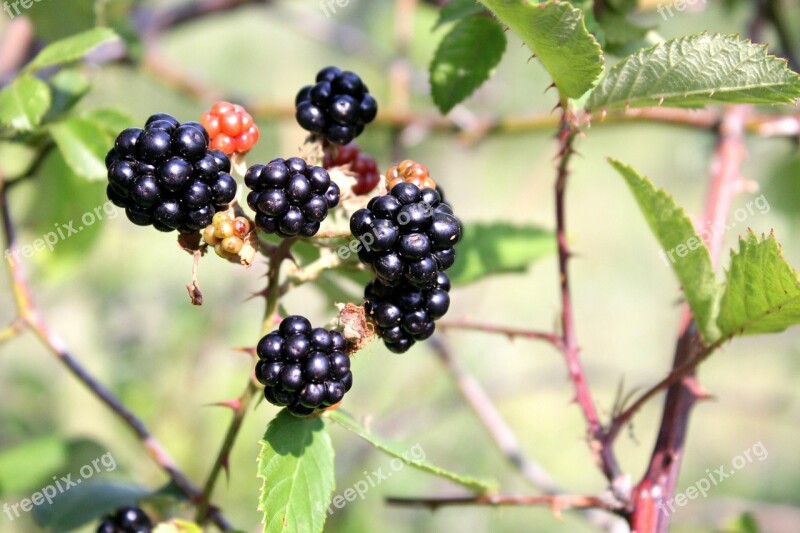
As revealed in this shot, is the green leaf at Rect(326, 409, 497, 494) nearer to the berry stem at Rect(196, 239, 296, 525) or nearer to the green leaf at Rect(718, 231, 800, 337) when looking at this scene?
the berry stem at Rect(196, 239, 296, 525)

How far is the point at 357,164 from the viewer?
69.5 inches

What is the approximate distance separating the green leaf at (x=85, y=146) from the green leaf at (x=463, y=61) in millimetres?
890

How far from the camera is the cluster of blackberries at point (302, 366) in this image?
1.39 m

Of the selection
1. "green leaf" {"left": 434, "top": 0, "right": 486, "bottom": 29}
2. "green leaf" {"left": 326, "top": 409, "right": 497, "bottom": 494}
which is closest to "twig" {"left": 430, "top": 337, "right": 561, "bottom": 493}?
"green leaf" {"left": 326, "top": 409, "right": 497, "bottom": 494}

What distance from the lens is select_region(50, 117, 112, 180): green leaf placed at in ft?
6.30

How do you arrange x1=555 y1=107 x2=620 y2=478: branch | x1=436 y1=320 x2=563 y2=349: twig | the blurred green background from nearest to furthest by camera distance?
x1=555 y1=107 x2=620 y2=478: branch → x1=436 y1=320 x2=563 y2=349: twig → the blurred green background

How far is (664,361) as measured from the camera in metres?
9.75

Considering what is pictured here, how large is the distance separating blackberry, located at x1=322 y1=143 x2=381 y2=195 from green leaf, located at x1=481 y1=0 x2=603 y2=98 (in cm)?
49

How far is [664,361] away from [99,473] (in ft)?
28.3

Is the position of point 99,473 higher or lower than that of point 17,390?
higher

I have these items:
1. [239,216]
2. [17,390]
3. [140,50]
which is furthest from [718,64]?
[17,390]

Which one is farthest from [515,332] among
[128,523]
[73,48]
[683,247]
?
[73,48]

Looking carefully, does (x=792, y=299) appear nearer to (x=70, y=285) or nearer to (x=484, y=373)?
(x=484, y=373)

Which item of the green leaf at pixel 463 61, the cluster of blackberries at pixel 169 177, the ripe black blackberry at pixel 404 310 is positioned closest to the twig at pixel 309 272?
the ripe black blackberry at pixel 404 310
